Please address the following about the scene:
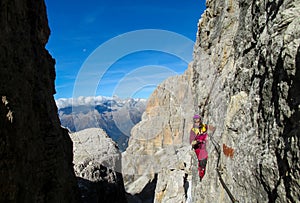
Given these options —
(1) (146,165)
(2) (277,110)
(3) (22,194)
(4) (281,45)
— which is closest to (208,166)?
(2) (277,110)

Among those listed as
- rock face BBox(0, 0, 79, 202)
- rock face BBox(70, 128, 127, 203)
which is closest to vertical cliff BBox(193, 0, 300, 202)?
rock face BBox(0, 0, 79, 202)

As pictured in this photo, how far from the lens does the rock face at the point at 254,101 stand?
481 centimetres

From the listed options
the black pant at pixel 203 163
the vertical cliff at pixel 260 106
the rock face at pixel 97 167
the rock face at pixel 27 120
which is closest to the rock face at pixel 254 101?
the vertical cliff at pixel 260 106

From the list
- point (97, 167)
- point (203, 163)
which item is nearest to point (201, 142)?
point (203, 163)

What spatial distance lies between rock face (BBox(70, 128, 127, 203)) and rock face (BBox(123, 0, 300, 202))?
11692 mm

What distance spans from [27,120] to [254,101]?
9.24 meters

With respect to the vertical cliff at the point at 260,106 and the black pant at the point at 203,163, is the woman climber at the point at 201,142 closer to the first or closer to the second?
the black pant at the point at 203,163

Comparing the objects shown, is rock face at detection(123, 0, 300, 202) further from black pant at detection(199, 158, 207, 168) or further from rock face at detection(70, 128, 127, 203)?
rock face at detection(70, 128, 127, 203)

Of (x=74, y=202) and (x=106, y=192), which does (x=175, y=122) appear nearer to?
(x=106, y=192)

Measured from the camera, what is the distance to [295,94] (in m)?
4.58

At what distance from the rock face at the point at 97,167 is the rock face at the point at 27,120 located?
5.65m

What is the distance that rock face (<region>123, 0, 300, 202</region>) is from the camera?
15.8 feet

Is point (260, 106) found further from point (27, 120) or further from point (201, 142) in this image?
point (27, 120)

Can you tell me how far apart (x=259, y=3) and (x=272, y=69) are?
3.24 m
